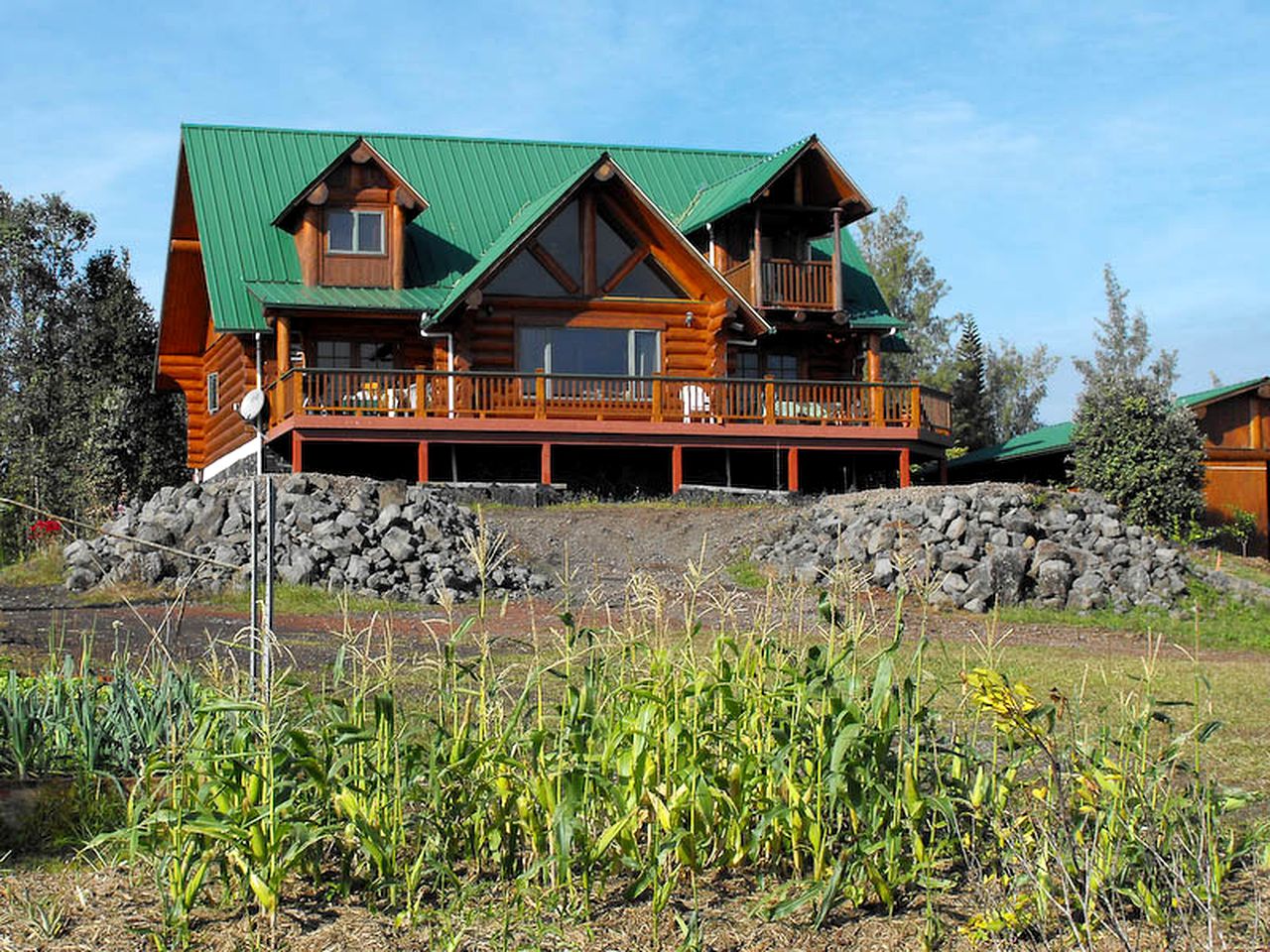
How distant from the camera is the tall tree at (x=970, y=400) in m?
40.8

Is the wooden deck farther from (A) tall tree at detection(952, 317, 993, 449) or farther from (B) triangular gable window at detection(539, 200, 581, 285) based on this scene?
(A) tall tree at detection(952, 317, 993, 449)

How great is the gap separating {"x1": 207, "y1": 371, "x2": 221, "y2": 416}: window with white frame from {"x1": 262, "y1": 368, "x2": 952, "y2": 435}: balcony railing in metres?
4.68

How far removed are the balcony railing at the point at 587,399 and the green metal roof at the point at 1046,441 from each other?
202 inches

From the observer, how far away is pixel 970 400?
134 ft

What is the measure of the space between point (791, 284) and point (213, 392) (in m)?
12.7

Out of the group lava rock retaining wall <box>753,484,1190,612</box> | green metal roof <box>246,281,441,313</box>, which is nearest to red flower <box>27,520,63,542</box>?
green metal roof <box>246,281,441,313</box>

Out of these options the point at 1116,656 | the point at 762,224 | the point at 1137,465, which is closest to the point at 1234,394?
the point at 1137,465

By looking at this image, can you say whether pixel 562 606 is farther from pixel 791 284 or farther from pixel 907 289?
pixel 907 289

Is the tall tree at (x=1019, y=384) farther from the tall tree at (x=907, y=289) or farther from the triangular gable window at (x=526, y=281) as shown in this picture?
the triangular gable window at (x=526, y=281)

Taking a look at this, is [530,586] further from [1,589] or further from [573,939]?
[573,939]

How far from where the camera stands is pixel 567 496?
23781 mm

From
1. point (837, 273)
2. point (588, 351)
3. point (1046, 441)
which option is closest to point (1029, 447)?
point (1046, 441)

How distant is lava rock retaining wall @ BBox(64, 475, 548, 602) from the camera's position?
57.1 ft

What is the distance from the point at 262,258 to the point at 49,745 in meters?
22.1
